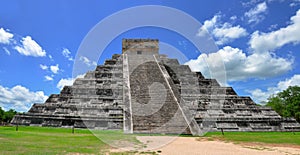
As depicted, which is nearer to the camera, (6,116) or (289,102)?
(289,102)

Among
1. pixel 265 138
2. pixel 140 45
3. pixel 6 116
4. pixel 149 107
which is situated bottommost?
pixel 265 138

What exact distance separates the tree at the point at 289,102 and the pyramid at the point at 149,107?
41.8ft

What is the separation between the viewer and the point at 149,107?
42.1 feet

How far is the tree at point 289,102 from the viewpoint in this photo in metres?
25.1

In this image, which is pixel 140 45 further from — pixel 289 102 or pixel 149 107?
pixel 289 102

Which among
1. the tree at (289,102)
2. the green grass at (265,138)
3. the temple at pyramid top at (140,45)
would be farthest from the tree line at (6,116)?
the tree at (289,102)

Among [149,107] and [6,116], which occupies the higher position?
[6,116]

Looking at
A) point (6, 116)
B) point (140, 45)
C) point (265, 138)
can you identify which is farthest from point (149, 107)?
point (6, 116)

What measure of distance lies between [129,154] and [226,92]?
11.6 meters

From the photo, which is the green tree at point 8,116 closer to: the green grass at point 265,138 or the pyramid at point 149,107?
the pyramid at point 149,107

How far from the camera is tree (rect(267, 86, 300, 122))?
2512 centimetres

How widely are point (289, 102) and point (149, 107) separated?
21030 mm

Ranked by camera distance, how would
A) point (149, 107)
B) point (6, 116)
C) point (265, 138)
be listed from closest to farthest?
1. point (265, 138)
2. point (149, 107)
3. point (6, 116)

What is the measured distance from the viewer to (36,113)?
42.0ft
